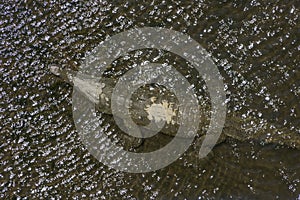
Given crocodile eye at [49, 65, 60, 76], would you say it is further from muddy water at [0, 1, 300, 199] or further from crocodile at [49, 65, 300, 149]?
crocodile at [49, 65, 300, 149]

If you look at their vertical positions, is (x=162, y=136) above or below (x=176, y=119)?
below

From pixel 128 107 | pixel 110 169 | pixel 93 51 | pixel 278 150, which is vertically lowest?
pixel 110 169

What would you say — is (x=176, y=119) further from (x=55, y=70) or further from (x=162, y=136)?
(x=55, y=70)

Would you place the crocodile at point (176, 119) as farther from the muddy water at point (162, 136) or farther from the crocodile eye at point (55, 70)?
the crocodile eye at point (55, 70)

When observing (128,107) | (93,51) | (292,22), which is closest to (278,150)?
(292,22)

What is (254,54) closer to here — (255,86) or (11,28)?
(255,86)

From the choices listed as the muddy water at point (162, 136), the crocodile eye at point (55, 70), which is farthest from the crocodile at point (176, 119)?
the crocodile eye at point (55, 70)

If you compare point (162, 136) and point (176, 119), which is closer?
point (176, 119)

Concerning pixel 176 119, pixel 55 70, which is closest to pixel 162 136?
pixel 176 119

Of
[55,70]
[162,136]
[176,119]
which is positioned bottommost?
[162,136]
